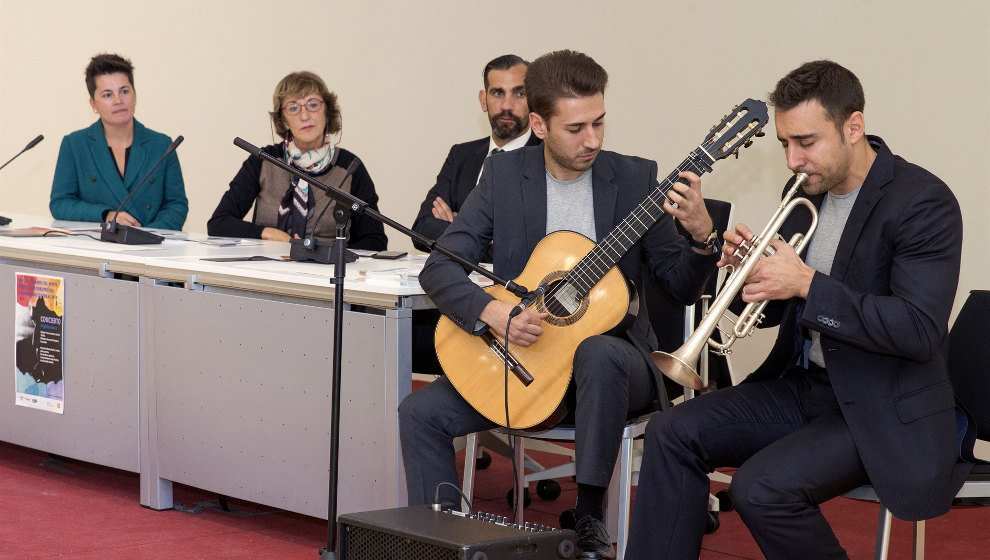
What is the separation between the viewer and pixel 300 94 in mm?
4340

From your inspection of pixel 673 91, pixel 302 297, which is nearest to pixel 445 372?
pixel 302 297

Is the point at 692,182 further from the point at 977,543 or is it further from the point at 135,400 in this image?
the point at 135,400

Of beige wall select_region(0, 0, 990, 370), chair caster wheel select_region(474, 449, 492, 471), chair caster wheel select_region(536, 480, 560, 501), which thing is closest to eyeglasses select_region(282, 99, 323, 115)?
beige wall select_region(0, 0, 990, 370)

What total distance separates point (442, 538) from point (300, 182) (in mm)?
2706


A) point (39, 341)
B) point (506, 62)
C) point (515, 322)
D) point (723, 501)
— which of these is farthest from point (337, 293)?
point (506, 62)

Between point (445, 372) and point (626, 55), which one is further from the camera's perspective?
point (626, 55)

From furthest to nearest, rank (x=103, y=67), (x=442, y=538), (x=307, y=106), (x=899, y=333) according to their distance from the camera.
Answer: (x=103, y=67) < (x=307, y=106) < (x=899, y=333) < (x=442, y=538)

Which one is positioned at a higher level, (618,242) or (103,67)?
(103,67)

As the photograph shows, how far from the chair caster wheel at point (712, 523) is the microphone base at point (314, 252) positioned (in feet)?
4.27

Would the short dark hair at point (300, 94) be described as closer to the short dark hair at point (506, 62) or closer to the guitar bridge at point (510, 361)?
the short dark hair at point (506, 62)

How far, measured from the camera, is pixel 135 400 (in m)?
3.46

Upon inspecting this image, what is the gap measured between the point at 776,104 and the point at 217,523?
6.69ft

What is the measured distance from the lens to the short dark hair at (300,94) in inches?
171

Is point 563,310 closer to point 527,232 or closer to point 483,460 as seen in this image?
point 527,232
